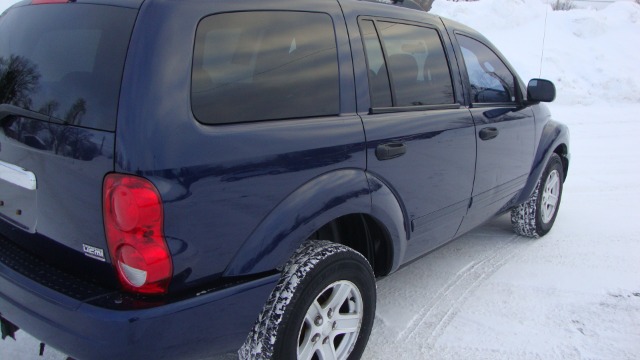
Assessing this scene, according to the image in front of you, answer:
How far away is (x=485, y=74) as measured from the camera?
3.63m

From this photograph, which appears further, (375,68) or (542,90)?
(542,90)

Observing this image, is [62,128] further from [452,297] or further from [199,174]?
[452,297]

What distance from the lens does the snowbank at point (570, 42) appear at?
44.6 ft

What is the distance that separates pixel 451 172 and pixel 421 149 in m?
0.38

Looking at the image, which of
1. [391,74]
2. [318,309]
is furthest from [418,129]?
[318,309]

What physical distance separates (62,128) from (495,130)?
261 centimetres

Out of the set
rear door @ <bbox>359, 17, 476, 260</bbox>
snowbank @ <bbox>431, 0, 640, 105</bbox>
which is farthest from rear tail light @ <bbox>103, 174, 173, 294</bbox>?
snowbank @ <bbox>431, 0, 640, 105</bbox>

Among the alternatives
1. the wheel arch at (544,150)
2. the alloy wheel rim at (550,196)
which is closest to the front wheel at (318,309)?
the wheel arch at (544,150)

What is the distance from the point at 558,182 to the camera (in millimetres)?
4641

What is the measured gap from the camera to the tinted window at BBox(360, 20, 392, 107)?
102 inches

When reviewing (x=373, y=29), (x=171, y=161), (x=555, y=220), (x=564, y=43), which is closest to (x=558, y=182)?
(x=555, y=220)

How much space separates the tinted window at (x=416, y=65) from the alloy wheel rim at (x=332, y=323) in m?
1.03

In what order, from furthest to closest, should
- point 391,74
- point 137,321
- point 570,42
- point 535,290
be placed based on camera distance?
1. point 570,42
2. point 535,290
3. point 391,74
4. point 137,321

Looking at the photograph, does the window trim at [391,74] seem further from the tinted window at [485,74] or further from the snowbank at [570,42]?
the snowbank at [570,42]
